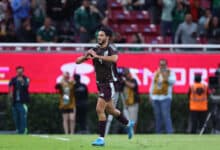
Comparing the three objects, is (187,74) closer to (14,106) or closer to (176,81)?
(176,81)

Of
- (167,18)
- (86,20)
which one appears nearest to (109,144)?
(86,20)

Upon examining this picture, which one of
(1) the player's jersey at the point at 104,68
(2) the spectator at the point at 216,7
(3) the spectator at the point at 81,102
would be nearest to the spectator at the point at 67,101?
(3) the spectator at the point at 81,102

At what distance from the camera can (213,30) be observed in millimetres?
28453

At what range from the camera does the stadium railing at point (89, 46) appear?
26859 millimetres

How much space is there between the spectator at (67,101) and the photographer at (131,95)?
1572mm

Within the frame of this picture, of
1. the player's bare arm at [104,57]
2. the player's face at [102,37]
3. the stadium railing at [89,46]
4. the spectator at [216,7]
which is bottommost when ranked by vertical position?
the stadium railing at [89,46]

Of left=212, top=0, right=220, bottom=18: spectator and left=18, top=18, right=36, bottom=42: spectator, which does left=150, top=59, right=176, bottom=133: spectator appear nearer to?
left=212, top=0, right=220, bottom=18: spectator

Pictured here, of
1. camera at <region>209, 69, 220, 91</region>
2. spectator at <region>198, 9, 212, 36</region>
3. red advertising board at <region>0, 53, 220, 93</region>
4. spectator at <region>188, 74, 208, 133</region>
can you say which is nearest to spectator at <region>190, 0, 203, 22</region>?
spectator at <region>198, 9, 212, 36</region>

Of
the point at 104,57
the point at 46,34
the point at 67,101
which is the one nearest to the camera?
the point at 104,57

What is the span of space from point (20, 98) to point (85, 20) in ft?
13.9

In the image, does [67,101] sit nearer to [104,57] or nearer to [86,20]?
[86,20]

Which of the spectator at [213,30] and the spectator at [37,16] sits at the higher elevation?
the spectator at [37,16]

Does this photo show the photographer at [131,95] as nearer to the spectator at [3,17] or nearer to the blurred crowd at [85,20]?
the blurred crowd at [85,20]

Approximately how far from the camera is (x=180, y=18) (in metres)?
29.2
